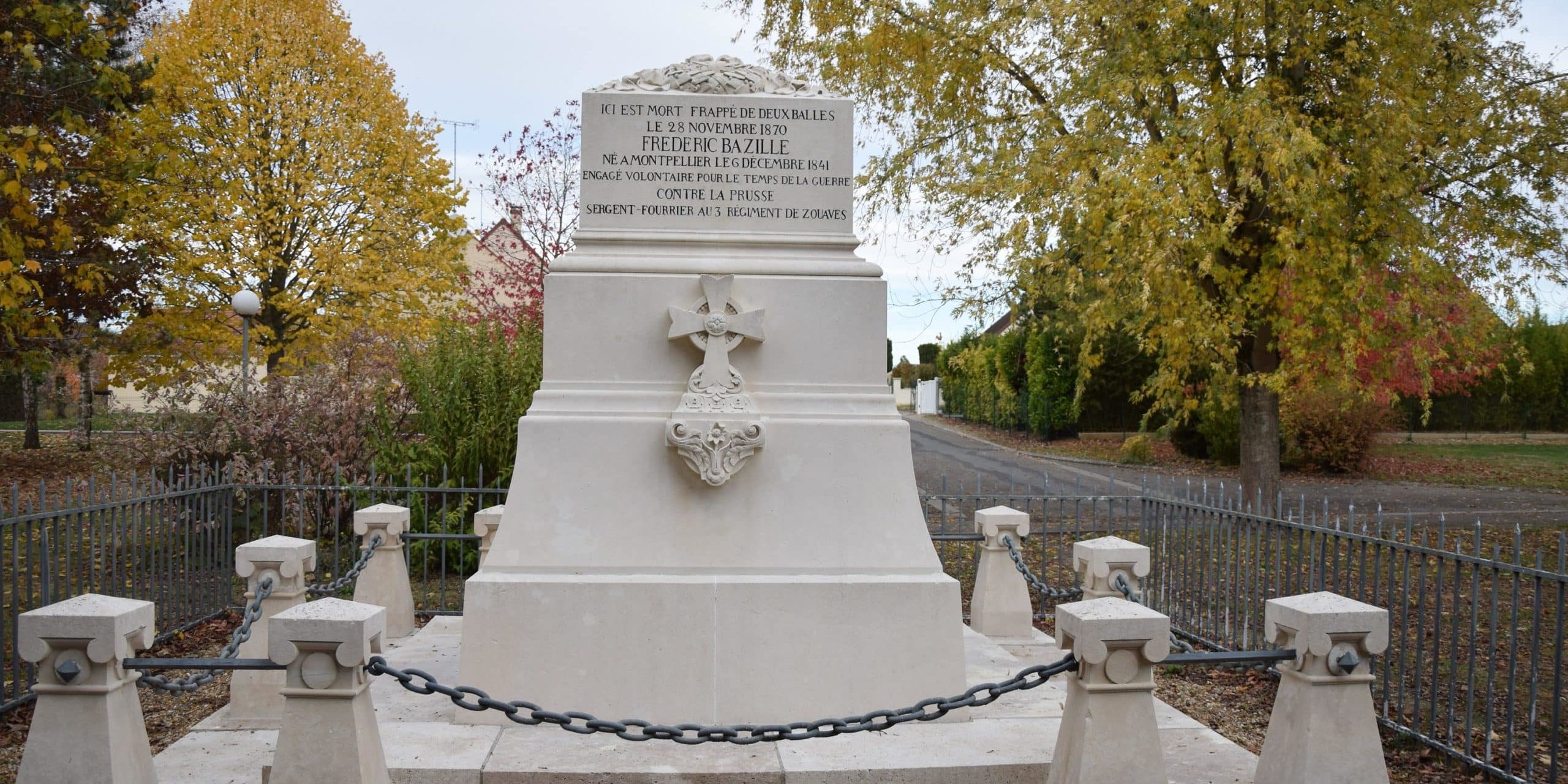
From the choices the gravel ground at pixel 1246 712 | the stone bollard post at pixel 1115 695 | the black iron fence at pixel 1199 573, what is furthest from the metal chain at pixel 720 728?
the black iron fence at pixel 1199 573

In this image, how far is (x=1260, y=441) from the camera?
11820mm

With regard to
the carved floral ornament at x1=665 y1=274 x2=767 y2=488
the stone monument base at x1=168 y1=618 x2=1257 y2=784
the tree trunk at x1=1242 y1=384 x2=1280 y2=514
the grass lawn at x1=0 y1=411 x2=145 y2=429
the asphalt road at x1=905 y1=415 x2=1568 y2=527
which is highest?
the carved floral ornament at x1=665 y1=274 x2=767 y2=488

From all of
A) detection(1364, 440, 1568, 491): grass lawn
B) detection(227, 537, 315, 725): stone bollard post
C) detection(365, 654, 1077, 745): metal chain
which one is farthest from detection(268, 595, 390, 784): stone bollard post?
detection(1364, 440, 1568, 491): grass lawn

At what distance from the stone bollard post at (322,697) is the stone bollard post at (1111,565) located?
4036mm

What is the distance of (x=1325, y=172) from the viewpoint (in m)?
9.45

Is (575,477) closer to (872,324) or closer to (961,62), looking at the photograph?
(872,324)

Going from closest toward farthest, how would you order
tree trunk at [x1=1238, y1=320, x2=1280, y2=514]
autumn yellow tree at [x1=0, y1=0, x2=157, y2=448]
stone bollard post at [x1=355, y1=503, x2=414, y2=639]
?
stone bollard post at [x1=355, y1=503, x2=414, y2=639], autumn yellow tree at [x1=0, y1=0, x2=157, y2=448], tree trunk at [x1=1238, y1=320, x2=1280, y2=514]

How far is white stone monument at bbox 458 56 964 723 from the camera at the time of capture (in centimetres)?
490

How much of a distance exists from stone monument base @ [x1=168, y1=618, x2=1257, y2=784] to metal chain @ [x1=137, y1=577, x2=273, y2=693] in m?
0.38

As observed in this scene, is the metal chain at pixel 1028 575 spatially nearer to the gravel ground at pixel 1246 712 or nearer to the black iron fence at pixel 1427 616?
the gravel ground at pixel 1246 712

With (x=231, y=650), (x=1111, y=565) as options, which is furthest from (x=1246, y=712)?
(x=231, y=650)

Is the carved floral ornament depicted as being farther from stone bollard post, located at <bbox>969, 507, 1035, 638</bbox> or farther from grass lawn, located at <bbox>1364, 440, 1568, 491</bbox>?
grass lawn, located at <bbox>1364, 440, 1568, 491</bbox>

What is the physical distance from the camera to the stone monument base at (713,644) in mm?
4867

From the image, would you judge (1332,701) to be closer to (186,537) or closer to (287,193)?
(186,537)
